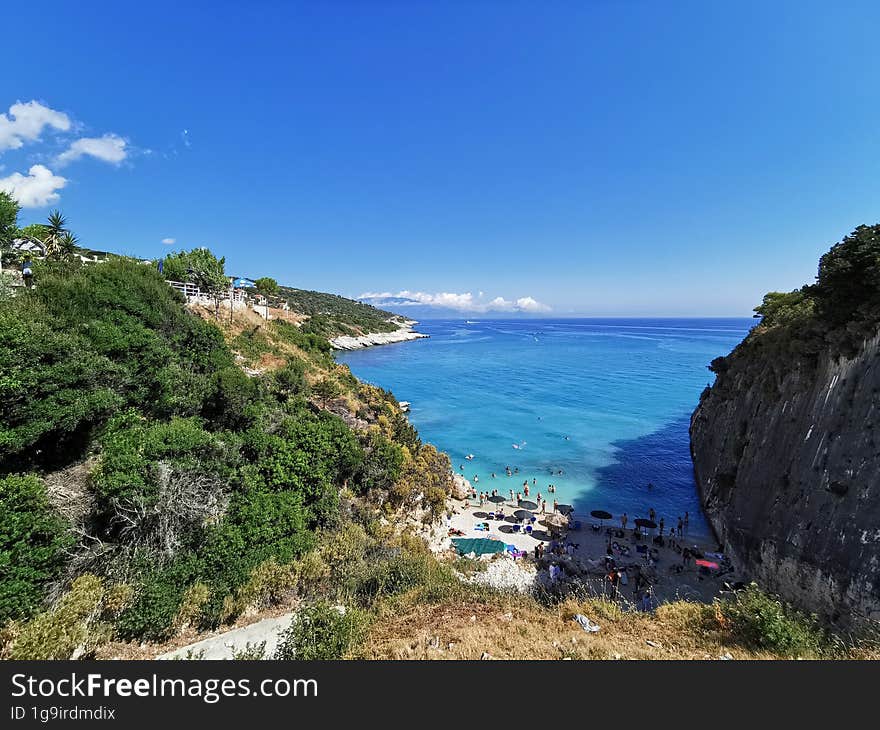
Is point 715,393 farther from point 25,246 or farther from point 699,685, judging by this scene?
point 25,246

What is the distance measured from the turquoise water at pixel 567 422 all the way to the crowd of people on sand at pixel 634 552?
164 cm

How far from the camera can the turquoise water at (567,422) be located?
960 inches

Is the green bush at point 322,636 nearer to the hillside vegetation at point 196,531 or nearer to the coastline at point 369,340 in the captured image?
the hillside vegetation at point 196,531

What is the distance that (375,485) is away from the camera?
15406mm

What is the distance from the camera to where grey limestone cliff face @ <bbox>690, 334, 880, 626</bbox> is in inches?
382

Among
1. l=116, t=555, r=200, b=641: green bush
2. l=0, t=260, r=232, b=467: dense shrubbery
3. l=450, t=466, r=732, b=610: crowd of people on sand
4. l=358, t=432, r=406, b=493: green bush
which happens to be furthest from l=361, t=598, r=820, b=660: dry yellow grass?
l=0, t=260, r=232, b=467: dense shrubbery

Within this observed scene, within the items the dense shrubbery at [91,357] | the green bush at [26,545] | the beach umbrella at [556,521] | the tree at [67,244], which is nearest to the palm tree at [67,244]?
the tree at [67,244]

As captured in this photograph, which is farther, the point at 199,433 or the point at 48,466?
the point at 199,433

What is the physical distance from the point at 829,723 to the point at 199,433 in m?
13.3

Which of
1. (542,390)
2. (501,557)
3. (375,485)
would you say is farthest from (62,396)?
(542,390)

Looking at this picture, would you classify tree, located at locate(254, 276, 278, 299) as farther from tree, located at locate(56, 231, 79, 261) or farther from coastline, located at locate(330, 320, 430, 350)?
tree, located at locate(56, 231, 79, 261)

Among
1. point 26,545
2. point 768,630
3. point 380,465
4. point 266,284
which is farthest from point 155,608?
point 266,284

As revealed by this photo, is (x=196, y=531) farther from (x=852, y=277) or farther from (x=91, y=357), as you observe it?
(x=852, y=277)

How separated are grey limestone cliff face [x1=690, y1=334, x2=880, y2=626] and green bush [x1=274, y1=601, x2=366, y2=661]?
13.1m
